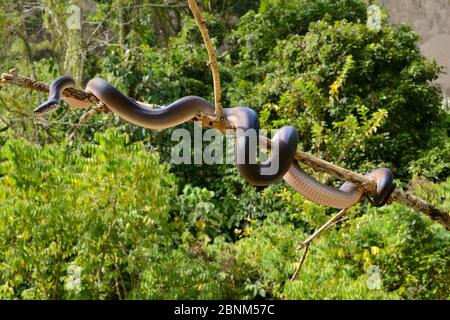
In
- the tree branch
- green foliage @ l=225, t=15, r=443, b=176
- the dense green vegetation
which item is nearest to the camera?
the tree branch

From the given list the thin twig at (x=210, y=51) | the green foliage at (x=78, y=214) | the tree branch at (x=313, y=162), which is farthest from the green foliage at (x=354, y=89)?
the thin twig at (x=210, y=51)

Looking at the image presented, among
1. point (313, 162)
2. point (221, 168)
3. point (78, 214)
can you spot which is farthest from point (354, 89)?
point (313, 162)

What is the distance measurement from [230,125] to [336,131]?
5.75 metres

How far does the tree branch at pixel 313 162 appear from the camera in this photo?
5.61 feet

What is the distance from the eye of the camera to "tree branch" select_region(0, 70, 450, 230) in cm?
171

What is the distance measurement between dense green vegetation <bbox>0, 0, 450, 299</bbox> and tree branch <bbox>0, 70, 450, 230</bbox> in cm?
283

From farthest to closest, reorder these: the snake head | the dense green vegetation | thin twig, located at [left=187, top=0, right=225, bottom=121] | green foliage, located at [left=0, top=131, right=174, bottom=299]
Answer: the dense green vegetation < green foliage, located at [left=0, top=131, right=174, bottom=299] < the snake head < thin twig, located at [left=187, top=0, right=225, bottom=121]

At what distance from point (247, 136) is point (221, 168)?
6558 mm

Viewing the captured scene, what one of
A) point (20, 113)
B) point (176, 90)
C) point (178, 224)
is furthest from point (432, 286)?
point (20, 113)

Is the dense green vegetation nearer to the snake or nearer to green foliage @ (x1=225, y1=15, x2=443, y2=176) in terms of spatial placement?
green foliage @ (x1=225, y1=15, x2=443, y2=176)

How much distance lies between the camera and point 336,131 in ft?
24.2

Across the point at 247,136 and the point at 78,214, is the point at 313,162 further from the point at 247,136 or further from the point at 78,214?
the point at 78,214

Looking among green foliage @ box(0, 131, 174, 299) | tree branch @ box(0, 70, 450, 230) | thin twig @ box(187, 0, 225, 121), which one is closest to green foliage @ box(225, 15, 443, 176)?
green foliage @ box(0, 131, 174, 299)

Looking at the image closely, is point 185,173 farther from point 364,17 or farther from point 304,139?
point 364,17
